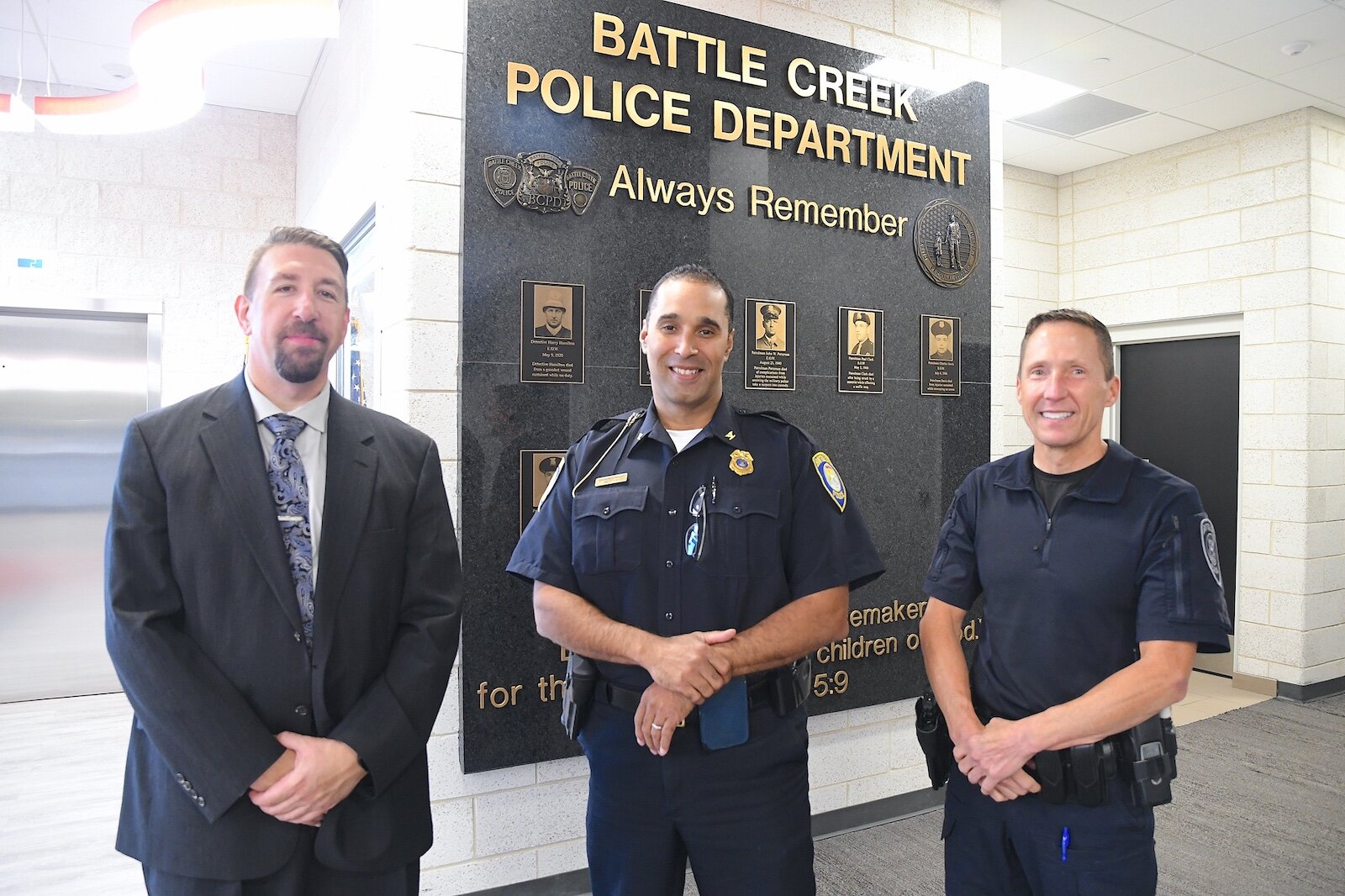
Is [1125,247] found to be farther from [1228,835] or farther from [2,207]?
[2,207]

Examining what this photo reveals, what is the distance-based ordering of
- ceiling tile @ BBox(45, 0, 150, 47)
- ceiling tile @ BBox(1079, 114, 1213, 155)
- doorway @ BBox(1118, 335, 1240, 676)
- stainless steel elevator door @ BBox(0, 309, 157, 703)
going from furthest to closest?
doorway @ BBox(1118, 335, 1240, 676)
ceiling tile @ BBox(1079, 114, 1213, 155)
stainless steel elevator door @ BBox(0, 309, 157, 703)
ceiling tile @ BBox(45, 0, 150, 47)

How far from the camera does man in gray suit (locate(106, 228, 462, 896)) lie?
140 centimetres

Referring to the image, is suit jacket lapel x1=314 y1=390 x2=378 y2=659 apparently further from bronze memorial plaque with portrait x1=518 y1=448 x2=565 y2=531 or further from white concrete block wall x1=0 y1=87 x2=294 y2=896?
white concrete block wall x1=0 y1=87 x2=294 y2=896

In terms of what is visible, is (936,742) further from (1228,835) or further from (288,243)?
(1228,835)

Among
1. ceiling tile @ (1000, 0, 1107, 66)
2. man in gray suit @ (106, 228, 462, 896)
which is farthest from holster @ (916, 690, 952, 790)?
ceiling tile @ (1000, 0, 1107, 66)

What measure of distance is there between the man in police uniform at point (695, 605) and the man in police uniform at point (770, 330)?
3.20ft

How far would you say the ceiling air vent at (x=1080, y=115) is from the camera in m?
4.69

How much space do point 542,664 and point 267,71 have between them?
3.59 meters

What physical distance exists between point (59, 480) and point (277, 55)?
105 inches

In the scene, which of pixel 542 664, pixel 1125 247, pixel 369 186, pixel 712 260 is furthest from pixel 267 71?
pixel 1125 247

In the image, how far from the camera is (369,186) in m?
2.87

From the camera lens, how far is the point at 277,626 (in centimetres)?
146

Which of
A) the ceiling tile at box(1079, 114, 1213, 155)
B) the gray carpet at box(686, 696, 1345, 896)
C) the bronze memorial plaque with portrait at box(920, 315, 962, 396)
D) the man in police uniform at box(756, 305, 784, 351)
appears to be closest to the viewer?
the gray carpet at box(686, 696, 1345, 896)

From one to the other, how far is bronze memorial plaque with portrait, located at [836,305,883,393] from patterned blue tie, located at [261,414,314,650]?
196cm
